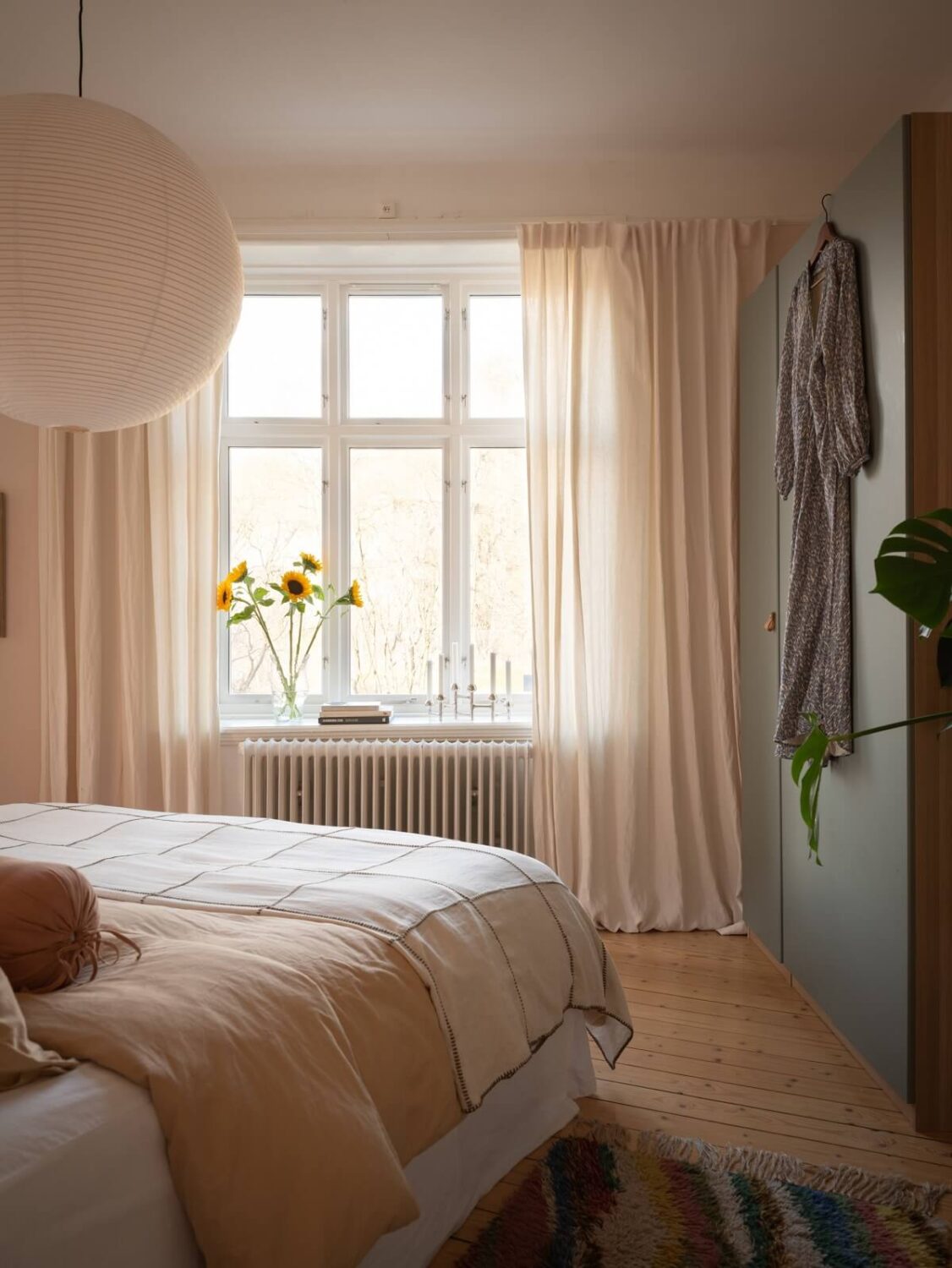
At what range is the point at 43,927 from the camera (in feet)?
4.06

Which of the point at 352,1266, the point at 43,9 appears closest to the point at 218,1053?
the point at 352,1266

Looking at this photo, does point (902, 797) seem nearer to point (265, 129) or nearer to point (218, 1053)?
point (218, 1053)

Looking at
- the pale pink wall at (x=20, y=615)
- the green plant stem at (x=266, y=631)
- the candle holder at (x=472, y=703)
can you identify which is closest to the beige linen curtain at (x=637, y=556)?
the candle holder at (x=472, y=703)

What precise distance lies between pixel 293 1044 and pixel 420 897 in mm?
509

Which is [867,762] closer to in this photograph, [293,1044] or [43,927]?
[293,1044]

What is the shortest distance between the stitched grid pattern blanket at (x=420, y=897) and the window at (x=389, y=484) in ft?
5.10

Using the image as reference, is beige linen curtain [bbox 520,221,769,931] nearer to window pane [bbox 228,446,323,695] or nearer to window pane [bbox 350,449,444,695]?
window pane [bbox 350,449,444,695]

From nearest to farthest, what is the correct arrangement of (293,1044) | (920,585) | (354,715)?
(293,1044) < (920,585) < (354,715)

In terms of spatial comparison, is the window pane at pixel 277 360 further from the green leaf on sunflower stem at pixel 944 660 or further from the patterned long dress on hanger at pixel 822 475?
the green leaf on sunflower stem at pixel 944 660

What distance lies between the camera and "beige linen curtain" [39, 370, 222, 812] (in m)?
3.43

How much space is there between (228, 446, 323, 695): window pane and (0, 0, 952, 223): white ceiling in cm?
93

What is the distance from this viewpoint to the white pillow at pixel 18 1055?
102 cm

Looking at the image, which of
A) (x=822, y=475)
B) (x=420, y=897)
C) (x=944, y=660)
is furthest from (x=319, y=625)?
(x=944, y=660)

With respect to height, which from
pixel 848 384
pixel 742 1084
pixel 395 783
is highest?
pixel 848 384
